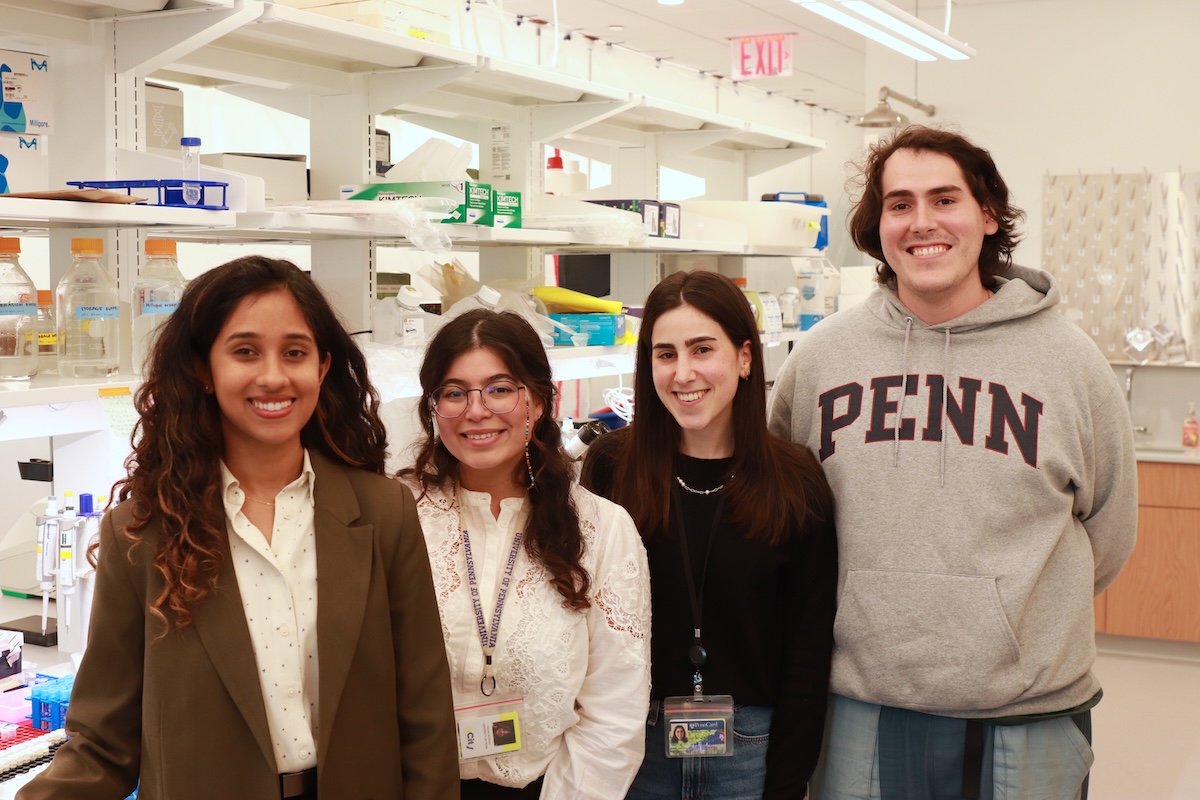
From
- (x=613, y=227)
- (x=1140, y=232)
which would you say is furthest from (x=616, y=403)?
(x=1140, y=232)

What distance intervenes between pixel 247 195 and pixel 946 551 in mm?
1448

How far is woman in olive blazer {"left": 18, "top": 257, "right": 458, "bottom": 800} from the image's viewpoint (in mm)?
1372

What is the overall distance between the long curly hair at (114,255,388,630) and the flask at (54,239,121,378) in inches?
25.0

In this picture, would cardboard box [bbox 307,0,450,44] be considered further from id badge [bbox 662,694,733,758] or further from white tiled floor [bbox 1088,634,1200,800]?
white tiled floor [bbox 1088,634,1200,800]

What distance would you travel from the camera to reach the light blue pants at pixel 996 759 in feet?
6.45

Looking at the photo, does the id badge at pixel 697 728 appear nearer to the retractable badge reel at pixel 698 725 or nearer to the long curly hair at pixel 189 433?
the retractable badge reel at pixel 698 725

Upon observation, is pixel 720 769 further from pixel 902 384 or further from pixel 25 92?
pixel 25 92

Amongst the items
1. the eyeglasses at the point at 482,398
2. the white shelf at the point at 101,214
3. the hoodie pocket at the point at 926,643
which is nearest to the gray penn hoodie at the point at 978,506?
the hoodie pocket at the point at 926,643

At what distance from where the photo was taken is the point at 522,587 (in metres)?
1.75

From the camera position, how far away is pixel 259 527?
148 cm

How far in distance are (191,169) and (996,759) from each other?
1.80 meters

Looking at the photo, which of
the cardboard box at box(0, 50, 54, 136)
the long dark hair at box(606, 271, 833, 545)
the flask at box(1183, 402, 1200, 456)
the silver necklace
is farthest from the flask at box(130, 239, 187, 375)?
the flask at box(1183, 402, 1200, 456)

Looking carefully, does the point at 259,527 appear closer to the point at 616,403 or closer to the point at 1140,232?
the point at 616,403

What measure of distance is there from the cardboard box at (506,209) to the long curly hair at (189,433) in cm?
Answer: 132
